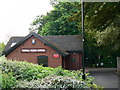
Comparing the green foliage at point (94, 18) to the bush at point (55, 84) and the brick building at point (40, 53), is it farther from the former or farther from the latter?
the bush at point (55, 84)

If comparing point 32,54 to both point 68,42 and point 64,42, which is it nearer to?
point 64,42

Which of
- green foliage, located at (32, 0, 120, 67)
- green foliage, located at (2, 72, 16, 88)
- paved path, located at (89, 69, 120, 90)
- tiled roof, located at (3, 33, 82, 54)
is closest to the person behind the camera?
green foliage, located at (2, 72, 16, 88)

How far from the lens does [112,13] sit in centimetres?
305

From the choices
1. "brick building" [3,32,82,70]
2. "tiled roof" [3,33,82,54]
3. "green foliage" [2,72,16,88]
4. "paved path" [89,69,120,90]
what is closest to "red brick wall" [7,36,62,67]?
"brick building" [3,32,82,70]

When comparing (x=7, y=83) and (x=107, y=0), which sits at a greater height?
(x=107, y=0)

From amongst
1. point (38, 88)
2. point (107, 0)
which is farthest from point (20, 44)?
point (38, 88)

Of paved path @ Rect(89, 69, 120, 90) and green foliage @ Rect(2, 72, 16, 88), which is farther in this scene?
paved path @ Rect(89, 69, 120, 90)

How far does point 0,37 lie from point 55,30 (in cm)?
268

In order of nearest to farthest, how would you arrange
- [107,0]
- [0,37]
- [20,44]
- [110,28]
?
[0,37] < [107,0] < [110,28] < [20,44]

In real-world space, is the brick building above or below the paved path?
above

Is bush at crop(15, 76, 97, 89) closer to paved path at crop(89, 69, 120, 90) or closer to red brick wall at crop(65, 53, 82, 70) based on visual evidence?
paved path at crop(89, 69, 120, 90)

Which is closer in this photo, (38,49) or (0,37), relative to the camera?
(0,37)

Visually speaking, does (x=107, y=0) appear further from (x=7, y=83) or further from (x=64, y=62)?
(x=64, y=62)

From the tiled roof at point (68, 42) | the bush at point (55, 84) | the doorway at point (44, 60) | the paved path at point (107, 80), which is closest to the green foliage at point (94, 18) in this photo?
the paved path at point (107, 80)
